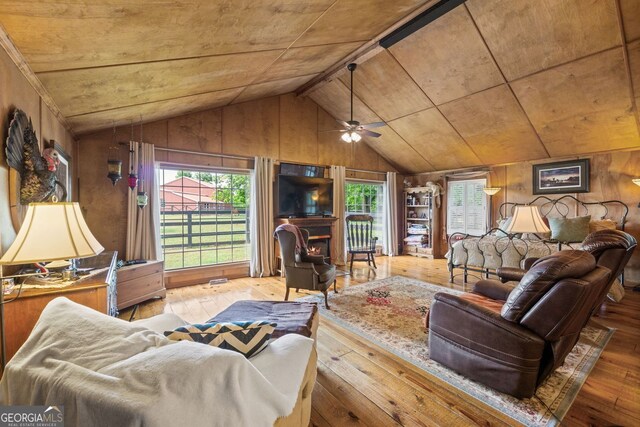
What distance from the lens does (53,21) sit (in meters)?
1.46

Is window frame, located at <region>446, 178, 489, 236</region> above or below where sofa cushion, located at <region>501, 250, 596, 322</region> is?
above

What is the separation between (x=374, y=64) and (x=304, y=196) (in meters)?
2.60

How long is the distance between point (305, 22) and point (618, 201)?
5.66m

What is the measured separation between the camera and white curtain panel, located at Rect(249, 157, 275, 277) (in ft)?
16.4

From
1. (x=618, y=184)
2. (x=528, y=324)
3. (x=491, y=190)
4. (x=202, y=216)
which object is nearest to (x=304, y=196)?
(x=202, y=216)

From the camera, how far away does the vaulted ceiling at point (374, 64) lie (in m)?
1.79

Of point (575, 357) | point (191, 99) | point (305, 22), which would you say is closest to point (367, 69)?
A: point (305, 22)

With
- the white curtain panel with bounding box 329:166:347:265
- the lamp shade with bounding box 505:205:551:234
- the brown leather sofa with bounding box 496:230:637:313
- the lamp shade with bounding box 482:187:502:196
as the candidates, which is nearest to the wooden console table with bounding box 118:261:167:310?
the white curtain panel with bounding box 329:166:347:265

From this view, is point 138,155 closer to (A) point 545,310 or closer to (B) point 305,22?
(B) point 305,22

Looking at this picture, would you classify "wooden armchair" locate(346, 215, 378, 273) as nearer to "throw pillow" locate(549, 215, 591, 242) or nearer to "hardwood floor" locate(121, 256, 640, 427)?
"hardwood floor" locate(121, 256, 640, 427)

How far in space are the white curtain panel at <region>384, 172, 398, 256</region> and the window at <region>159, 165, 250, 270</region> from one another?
3.64 m

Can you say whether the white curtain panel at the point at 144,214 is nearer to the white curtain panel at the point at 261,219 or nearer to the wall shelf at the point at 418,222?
the white curtain panel at the point at 261,219

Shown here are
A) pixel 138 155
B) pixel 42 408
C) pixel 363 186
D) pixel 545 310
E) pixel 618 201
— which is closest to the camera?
pixel 42 408

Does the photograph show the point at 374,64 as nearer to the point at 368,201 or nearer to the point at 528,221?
the point at 528,221
